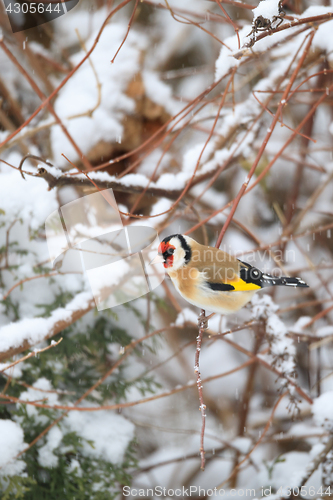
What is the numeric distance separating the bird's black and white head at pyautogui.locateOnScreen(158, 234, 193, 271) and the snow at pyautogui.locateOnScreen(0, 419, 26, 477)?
2.81 ft

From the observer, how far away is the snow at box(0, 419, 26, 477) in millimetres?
1388

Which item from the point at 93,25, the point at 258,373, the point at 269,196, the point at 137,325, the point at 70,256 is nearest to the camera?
the point at 70,256

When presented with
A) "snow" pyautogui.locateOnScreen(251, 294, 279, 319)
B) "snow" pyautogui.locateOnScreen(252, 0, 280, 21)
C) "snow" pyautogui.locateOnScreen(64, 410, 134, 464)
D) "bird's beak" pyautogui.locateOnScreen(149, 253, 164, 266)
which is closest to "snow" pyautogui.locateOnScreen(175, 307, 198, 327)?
"snow" pyautogui.locateOnScreen(251, 294, 279, 319)

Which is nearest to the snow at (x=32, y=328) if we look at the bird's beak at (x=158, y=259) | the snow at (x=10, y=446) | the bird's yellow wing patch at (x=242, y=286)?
the snow at (x=10, y=446)

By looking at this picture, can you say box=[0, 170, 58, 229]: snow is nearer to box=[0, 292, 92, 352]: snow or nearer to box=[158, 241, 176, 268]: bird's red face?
box=[0, 292, 92, 352]: snow

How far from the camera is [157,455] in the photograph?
2707mm

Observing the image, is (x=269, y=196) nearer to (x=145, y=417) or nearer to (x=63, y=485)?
(x=145, y=417)

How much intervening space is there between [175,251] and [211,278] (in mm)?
179

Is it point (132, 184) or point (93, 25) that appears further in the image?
point (93, 25)

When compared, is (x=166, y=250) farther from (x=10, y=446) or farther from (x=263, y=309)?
(x=10, y=446)

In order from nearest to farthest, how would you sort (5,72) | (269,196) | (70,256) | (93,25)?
(70,256) < (5,72) < (93,25) < (269,196)

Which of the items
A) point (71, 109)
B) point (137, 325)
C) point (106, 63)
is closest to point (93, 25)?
point (106, 63)

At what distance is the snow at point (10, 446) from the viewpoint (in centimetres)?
139

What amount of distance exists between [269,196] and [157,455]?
1.97m
